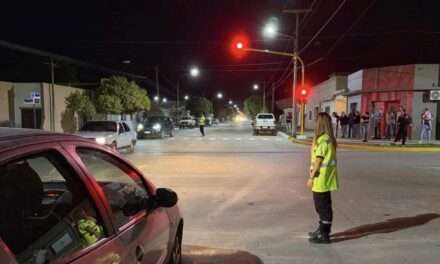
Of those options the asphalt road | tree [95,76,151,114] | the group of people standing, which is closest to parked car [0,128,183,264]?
the asphalt road

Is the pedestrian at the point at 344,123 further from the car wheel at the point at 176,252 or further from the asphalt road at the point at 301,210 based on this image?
the car wheel at the point at 176,252

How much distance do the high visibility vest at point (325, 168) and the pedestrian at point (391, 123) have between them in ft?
67.9

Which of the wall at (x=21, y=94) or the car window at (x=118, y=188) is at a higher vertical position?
the wall at (x=21, y=94)

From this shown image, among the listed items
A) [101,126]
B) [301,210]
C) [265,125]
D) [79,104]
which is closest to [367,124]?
[265,125]

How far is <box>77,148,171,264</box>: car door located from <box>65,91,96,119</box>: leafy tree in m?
28.5

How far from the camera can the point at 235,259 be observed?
4.95m

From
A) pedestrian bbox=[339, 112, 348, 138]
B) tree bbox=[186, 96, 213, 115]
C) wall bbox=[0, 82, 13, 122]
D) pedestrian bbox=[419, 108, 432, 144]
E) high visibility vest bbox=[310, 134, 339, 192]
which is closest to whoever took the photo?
high visibility vest bbox=[310, 134, 339, 192]

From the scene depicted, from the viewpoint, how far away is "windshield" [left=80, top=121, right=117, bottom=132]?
16.9 meters

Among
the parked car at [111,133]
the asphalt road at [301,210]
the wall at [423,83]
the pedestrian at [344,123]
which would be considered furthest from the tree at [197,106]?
the asphalt road at [301,210]

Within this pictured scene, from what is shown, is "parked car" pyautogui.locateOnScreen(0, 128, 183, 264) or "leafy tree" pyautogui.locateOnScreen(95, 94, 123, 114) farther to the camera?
"leafy tree" pyautogui.locateOnScreen(95, 94, 123, 114)

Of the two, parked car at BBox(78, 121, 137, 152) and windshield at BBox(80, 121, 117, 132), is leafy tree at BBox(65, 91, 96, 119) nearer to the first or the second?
parked car at BBox(78, 121, 137, 152)

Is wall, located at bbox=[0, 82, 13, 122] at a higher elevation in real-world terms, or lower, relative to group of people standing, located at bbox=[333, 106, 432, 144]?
higher

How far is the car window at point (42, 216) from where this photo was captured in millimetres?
1863

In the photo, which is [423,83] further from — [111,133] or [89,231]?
[89,231]
